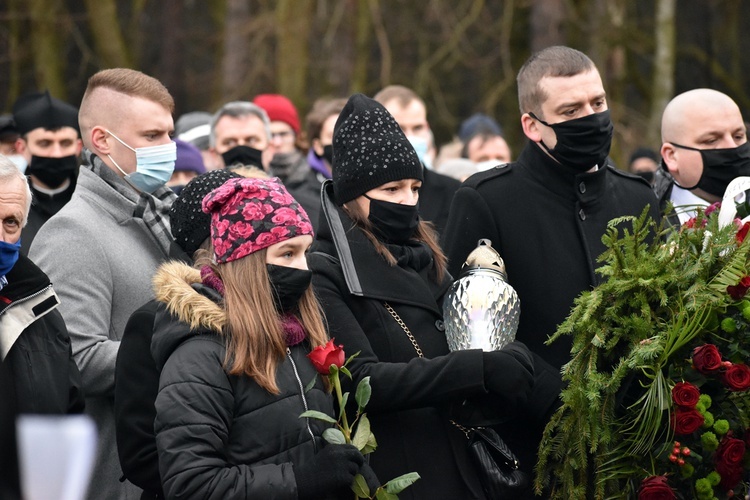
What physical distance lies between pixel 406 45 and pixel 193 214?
584 inches

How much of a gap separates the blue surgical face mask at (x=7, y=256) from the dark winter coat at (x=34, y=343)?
0.05 metres

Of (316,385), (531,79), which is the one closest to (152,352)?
(316,385)

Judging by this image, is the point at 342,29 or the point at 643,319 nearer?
the point at 643,319

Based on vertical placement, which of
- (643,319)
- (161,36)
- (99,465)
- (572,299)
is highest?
(643,319)

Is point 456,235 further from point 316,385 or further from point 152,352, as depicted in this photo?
point 152,352

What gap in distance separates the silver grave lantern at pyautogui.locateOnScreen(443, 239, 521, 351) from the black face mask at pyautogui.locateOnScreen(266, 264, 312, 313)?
541 mm

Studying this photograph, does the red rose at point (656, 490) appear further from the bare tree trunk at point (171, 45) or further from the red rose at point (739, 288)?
the bare tree trunk at point (171, 45)

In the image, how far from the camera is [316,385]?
11.7 feet

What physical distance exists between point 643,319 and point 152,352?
59.1 inches

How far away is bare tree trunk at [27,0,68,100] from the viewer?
45.9 ft

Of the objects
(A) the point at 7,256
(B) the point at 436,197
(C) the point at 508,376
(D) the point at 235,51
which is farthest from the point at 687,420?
(D) the point at 235,51

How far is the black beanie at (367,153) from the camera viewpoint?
3.94 meters

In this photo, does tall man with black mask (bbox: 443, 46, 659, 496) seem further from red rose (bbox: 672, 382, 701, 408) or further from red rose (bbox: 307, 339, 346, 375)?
red rose (bbox: 307, 339, 346, 375)

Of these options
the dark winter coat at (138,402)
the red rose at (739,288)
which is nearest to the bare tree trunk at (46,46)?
the dark winter coat at (138,402)
